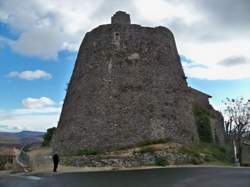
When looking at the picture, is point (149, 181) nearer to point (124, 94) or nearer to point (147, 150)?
point (147, 150)

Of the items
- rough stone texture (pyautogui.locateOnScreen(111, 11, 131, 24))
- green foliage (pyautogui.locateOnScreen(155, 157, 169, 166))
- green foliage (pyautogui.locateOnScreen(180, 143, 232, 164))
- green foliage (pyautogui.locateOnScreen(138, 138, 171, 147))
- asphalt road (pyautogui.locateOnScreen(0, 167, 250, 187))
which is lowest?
asphalt road (pyautogui.locateOnScreen(0, 167, 250, 187))

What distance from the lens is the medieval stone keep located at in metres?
34.8

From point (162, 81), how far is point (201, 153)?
25.1 ft

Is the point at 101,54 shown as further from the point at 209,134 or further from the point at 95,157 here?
the point at 209,134

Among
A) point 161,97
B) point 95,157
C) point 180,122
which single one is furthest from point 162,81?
point 95,157

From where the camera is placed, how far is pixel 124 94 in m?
36.1

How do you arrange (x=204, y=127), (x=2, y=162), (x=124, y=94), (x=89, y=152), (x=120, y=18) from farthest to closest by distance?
(x=204, y=127) → (x=2, y=162) → (x=120, y=18) → (x=124, y=94) → (x=89, y=152)

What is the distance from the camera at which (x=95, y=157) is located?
102 ft

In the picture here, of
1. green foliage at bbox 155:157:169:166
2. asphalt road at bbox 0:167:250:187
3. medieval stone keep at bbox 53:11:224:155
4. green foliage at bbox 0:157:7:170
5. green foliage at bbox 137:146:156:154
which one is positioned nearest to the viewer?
asphalt road at bbox 0:167:250:187

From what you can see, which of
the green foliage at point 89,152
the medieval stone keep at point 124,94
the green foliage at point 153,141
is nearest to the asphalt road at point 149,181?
the green foliage at point 89,152

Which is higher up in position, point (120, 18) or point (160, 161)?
point (120, 18)

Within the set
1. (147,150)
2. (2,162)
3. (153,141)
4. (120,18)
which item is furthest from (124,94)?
(2,162)

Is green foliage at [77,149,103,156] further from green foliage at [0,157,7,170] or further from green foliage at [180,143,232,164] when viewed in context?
green foliage at [0,157,7,170]

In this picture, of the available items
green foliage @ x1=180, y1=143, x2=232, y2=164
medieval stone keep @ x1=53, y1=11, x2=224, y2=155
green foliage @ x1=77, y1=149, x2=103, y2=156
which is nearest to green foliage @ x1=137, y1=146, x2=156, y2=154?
medieval stone keep @ x1=53, y1=11, x2=224, y2=155
